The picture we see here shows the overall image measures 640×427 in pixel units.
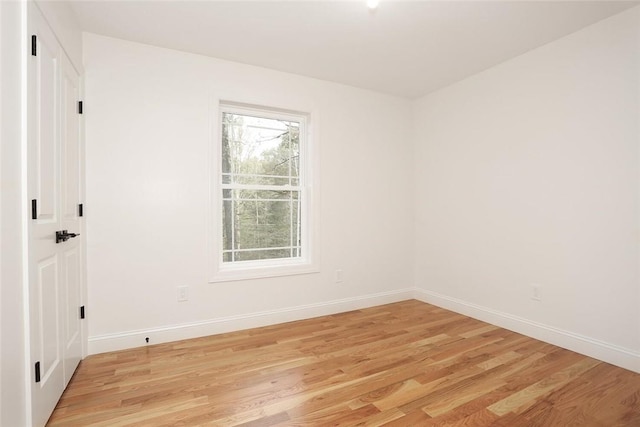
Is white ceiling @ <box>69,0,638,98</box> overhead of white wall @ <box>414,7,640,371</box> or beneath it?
overhead

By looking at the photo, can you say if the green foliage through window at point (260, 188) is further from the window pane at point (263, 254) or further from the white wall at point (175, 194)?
the white wall at point (175, 194)

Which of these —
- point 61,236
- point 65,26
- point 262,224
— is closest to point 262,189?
point 262,224

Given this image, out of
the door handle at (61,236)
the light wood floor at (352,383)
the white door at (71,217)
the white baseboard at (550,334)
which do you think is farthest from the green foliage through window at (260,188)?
A: the white baseboard at (550,334)

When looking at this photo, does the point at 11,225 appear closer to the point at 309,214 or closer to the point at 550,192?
the point at 309,214

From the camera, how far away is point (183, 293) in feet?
9.39

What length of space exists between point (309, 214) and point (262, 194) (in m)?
0.55

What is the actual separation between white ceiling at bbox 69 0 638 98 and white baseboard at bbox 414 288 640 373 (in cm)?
247

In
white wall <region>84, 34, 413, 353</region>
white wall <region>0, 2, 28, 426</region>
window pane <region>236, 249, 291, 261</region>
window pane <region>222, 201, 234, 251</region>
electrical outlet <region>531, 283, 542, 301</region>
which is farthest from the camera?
window pane <region>236, 249, 291, 261</region>

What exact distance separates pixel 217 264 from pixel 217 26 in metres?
2.02

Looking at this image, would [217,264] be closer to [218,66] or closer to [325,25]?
[218,66]

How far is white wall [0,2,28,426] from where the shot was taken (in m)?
1.30

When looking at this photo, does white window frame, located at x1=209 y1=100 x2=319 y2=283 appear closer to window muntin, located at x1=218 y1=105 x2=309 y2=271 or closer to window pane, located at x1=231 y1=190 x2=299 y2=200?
window muntin, located at x1=218 y1=105 x2=309 y2=271

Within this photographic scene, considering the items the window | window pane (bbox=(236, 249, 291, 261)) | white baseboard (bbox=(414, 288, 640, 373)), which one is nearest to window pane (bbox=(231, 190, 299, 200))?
the window

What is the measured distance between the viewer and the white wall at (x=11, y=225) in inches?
51.1
